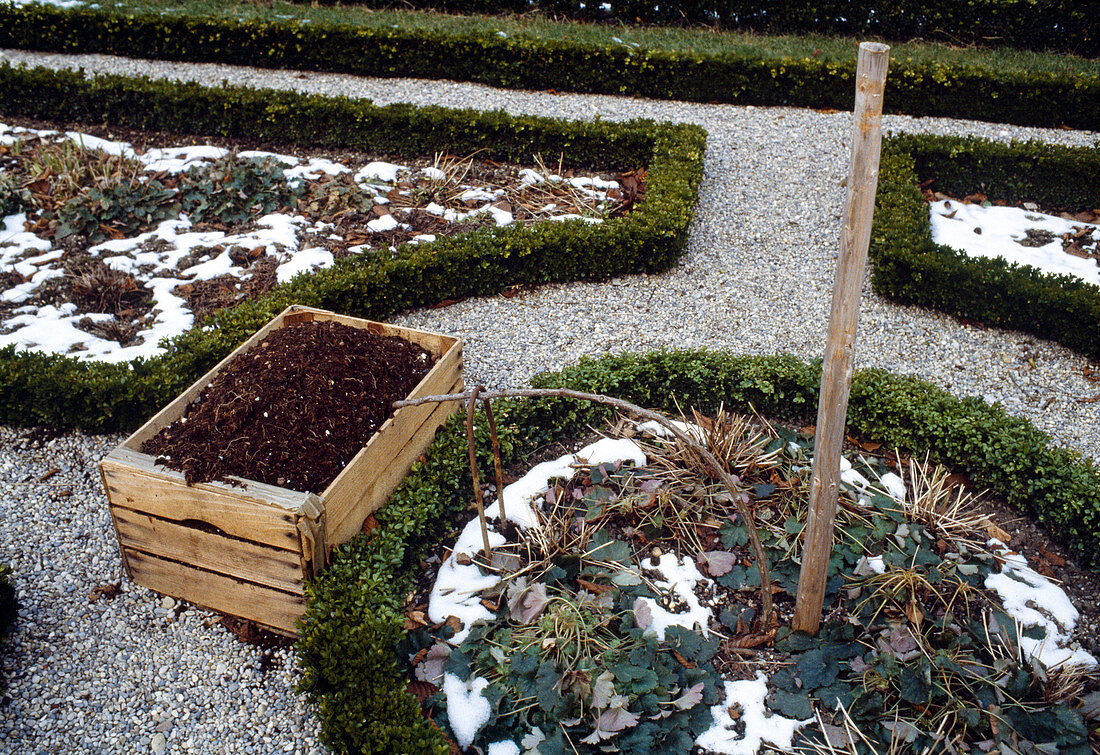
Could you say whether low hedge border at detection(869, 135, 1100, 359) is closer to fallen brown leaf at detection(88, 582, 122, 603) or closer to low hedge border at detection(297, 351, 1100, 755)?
low hedge border at detection(297, 351, 1100, 755)

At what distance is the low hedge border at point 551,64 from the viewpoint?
8.89m

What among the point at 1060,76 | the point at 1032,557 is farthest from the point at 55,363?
the point at 1060,76

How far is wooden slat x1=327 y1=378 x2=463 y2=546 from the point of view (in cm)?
335

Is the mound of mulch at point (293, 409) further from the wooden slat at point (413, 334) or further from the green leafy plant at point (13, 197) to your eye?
the green leafy plant at point (13, 197)

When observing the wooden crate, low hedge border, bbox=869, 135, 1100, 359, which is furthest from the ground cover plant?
low hedge border, bbox=869, 135, 1100, 359

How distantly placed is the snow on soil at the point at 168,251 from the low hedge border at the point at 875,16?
5.65m

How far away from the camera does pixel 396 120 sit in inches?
313

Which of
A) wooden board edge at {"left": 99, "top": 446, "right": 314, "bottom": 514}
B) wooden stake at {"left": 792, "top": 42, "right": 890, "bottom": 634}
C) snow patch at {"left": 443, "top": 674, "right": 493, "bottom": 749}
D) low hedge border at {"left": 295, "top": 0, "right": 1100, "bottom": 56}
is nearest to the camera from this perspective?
wooden stake at {"left": 792, "top": 42, "right": 890, "bottom": 634}

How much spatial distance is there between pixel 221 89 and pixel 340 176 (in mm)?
2055

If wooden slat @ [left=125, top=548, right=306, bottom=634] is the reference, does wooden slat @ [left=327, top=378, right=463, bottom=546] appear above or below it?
above

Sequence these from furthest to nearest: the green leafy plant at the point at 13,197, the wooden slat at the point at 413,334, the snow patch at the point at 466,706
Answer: the green leafy plant at the point at 13,197 → the wooden slat at the point at 413,334 → the snow patch at the point at 466,706

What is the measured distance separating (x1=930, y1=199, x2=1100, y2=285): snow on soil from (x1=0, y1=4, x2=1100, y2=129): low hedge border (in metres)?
2.30

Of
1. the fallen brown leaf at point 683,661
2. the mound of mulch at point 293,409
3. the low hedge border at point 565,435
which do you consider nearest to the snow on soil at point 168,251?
the mound of mulch at point 293,409

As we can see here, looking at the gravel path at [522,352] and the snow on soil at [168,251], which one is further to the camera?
the snow on soil at [168,251]
